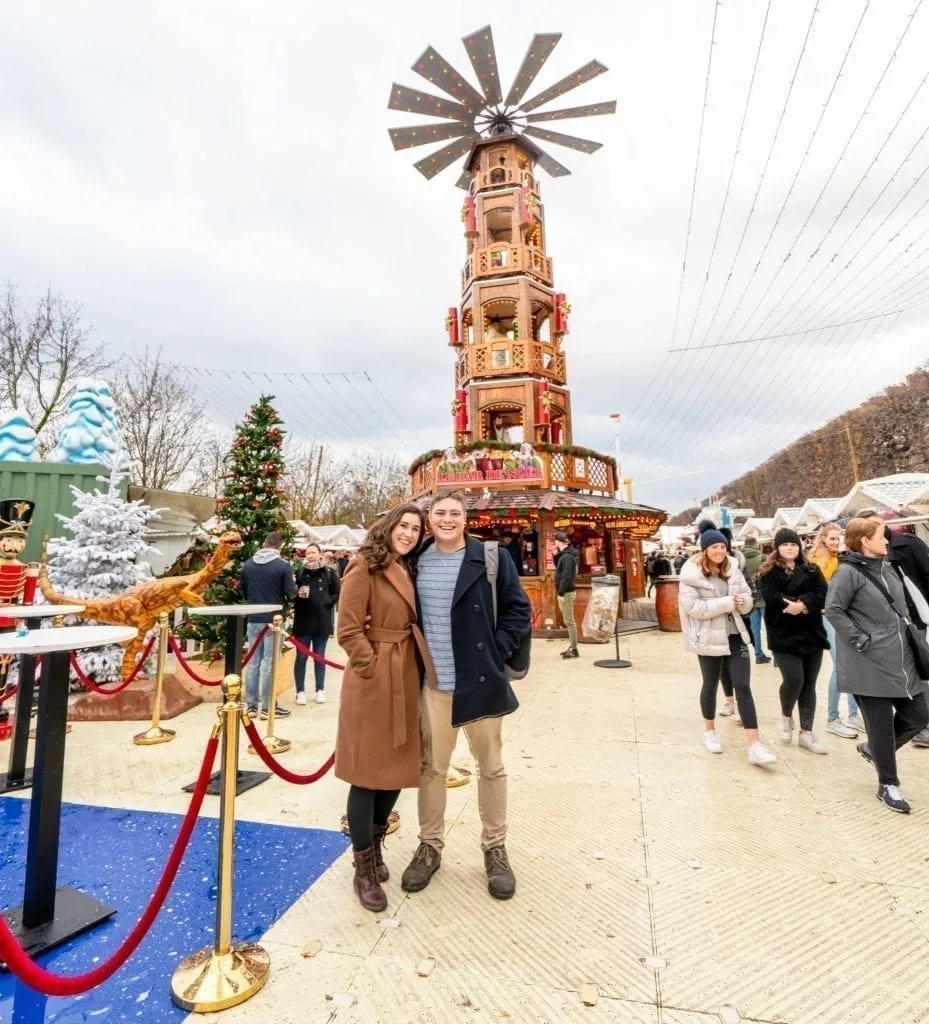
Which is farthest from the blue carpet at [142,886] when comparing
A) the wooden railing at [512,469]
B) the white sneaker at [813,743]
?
the wooden railing at [512,469]

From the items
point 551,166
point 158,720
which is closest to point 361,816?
point 158,720

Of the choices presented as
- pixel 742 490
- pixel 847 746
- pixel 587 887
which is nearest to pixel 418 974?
pixel 587 887

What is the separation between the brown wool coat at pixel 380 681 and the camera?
2482 mm

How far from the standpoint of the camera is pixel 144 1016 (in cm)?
193

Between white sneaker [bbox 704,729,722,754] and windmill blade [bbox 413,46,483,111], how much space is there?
741 inches

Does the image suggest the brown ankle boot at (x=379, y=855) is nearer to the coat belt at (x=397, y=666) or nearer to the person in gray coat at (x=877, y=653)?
the coat belt at (x=397, y=666)

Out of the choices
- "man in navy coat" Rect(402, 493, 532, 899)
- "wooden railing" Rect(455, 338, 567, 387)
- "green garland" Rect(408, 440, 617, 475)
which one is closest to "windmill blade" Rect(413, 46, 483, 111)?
"wooden railing" Rect(455, 338, 567, 387)

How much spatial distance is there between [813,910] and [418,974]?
1.85 meters

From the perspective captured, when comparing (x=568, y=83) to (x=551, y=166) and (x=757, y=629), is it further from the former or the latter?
(x=757, y=629)

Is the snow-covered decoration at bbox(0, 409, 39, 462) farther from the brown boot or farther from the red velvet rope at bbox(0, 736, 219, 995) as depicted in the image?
the brown boot

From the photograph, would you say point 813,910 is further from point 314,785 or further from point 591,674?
point 591,674

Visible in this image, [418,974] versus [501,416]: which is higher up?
[501,416]

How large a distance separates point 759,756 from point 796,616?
1.17 metres

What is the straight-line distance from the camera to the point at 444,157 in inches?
709
